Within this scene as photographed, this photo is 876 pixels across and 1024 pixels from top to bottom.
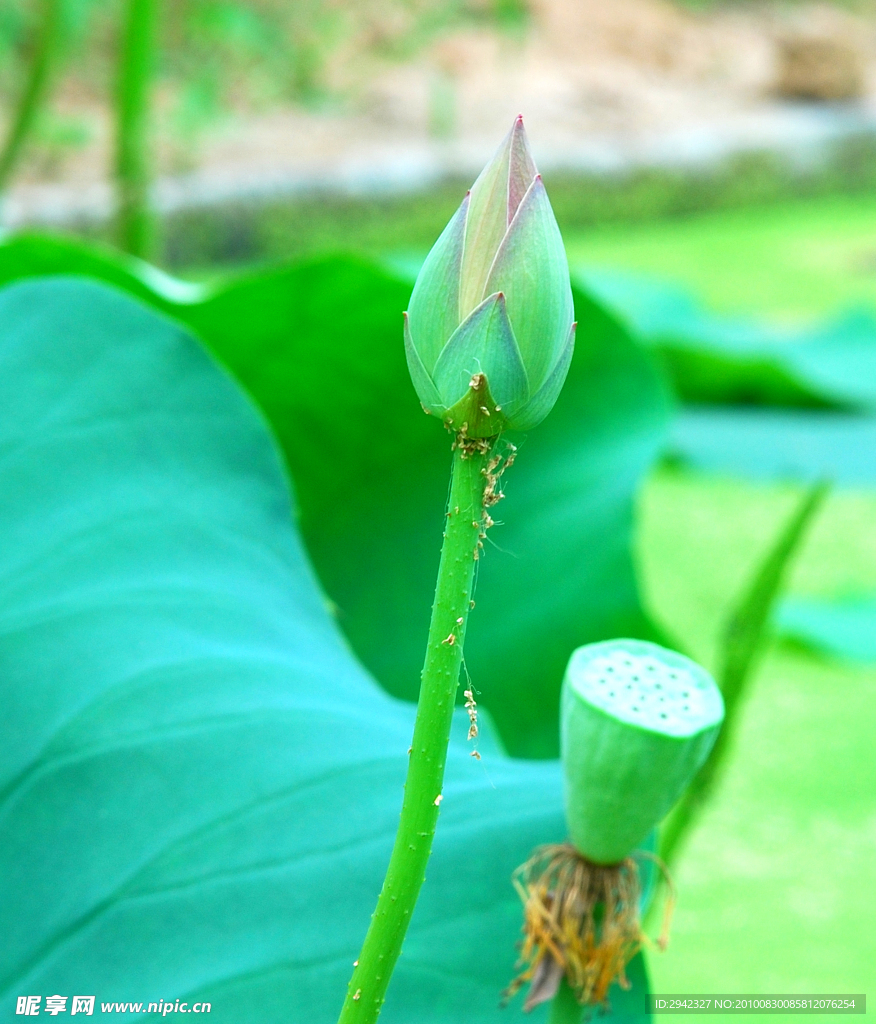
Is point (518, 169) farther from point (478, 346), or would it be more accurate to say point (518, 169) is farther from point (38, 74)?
point (38, 74)

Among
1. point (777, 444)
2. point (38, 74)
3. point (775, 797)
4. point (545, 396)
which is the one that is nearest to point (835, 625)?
point (775, 797)

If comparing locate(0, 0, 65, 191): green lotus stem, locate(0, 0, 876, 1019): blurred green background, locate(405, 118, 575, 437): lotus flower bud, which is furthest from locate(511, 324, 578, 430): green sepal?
locate(0, 0, 65, 191): green lotus stem

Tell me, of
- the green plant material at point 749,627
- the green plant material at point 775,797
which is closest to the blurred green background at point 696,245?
the green plant material at point 775,797

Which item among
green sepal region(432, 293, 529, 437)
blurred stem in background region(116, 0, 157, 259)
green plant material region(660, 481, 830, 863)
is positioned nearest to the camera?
green sepal region(432, 293, 529, 437)

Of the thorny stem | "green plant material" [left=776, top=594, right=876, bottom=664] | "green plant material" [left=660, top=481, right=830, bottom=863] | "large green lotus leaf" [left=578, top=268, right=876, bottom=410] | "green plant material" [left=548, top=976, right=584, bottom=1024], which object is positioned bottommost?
"green plant material" [left=776, top=594, right=876, bottom=664]

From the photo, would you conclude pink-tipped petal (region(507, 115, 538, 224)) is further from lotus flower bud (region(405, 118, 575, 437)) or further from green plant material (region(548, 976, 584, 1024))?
green plant material (region(548, 976, 584, 1024))

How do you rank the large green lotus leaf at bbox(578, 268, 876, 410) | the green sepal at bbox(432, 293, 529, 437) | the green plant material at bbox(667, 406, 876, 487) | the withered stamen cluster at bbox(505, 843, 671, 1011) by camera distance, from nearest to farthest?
the green sepal at bbox(432, 293, 529, 437) < the withered stamen cluster at bbox(505, 843, 671, 1011) < the green plant material at bbox(667, 406, 876, 487) < the large green lotus leaf at bbox(578, 268, 876, 410)

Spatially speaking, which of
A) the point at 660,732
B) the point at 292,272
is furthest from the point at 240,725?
the point at 292,272
